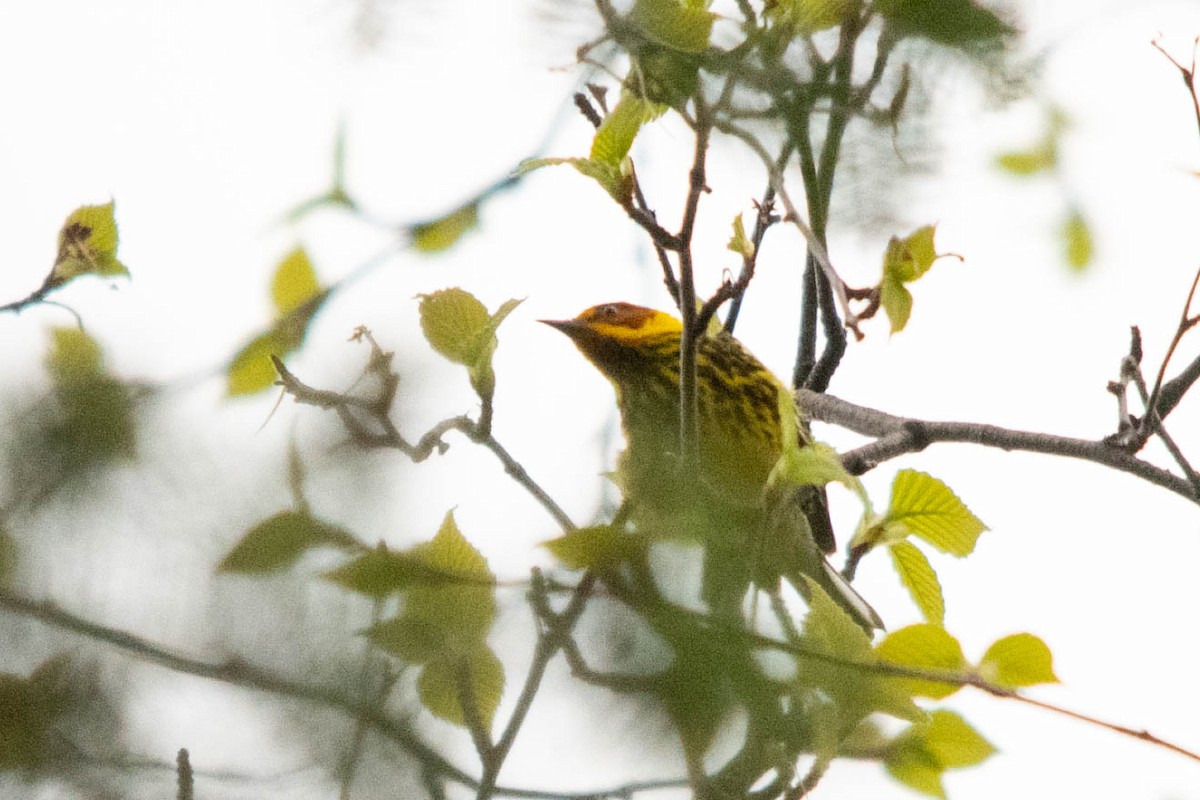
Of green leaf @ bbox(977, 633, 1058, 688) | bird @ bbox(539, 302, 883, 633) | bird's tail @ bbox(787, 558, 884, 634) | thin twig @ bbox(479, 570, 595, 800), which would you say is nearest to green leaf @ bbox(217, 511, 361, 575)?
thin twig @ bbox(479, 570, 595, 800)

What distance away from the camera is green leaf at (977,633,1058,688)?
1597 millimetres

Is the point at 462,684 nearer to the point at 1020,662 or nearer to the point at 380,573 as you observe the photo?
the point at 380,573

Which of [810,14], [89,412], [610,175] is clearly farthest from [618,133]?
[89,412]

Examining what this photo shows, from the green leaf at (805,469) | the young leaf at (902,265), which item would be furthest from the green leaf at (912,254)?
the green leaf at (805,469)

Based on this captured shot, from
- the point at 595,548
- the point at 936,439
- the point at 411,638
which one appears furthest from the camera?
the point at 936,439

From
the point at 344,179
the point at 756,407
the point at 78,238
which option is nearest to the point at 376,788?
the point at 78,238

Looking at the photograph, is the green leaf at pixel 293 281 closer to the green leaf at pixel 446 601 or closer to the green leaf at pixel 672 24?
the green leaf at pixel 672 24

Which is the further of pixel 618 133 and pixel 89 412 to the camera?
pixel 618 133

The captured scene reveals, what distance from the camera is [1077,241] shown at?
9.09ft

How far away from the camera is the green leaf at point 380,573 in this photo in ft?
2.52

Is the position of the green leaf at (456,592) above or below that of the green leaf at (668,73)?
below

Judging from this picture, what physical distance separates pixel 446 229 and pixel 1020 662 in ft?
4.42

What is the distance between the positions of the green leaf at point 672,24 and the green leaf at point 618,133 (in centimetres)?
41

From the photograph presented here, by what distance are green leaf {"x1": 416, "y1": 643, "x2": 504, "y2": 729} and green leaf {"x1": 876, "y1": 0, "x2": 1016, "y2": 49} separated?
515 mm
